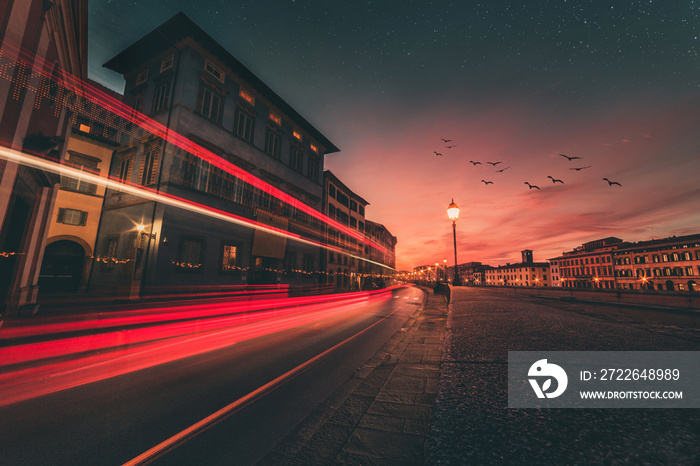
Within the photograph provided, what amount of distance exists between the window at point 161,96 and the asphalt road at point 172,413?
16.6 metres

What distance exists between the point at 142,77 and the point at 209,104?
5804mm

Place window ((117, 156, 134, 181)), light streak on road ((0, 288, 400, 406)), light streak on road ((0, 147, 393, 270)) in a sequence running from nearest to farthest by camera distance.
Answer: light streak on road ((0, 288, 400, 406)), light streak on road ((0, 147, 393, 270)), window ((117, 156, 134, 181))

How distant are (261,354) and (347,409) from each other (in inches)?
150

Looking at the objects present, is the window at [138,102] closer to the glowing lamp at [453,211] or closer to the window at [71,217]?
the window at [71,217]

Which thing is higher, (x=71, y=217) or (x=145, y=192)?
(x=145, y=192)

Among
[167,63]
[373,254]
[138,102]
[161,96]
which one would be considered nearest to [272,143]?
[161,96]

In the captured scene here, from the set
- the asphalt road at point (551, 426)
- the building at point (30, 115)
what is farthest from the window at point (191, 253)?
the asphalt road at point (551, 426)

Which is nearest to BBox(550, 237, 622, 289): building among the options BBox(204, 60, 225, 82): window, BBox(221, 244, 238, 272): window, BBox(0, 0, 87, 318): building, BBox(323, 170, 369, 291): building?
BBox(323, 170, 369, 291): building

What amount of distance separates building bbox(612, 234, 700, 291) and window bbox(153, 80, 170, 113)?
74.8m

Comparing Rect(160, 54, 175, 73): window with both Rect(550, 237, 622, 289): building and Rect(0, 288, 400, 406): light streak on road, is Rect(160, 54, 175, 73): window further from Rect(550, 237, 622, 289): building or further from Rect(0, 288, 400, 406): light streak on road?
Rect(550, 237, 622, 289): building

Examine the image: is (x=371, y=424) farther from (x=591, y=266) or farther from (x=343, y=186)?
(x=591, y=266)

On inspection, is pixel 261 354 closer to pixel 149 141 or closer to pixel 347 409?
pixel 347 409

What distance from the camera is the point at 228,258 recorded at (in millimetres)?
17312

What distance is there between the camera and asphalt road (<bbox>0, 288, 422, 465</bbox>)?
294 centimetres
